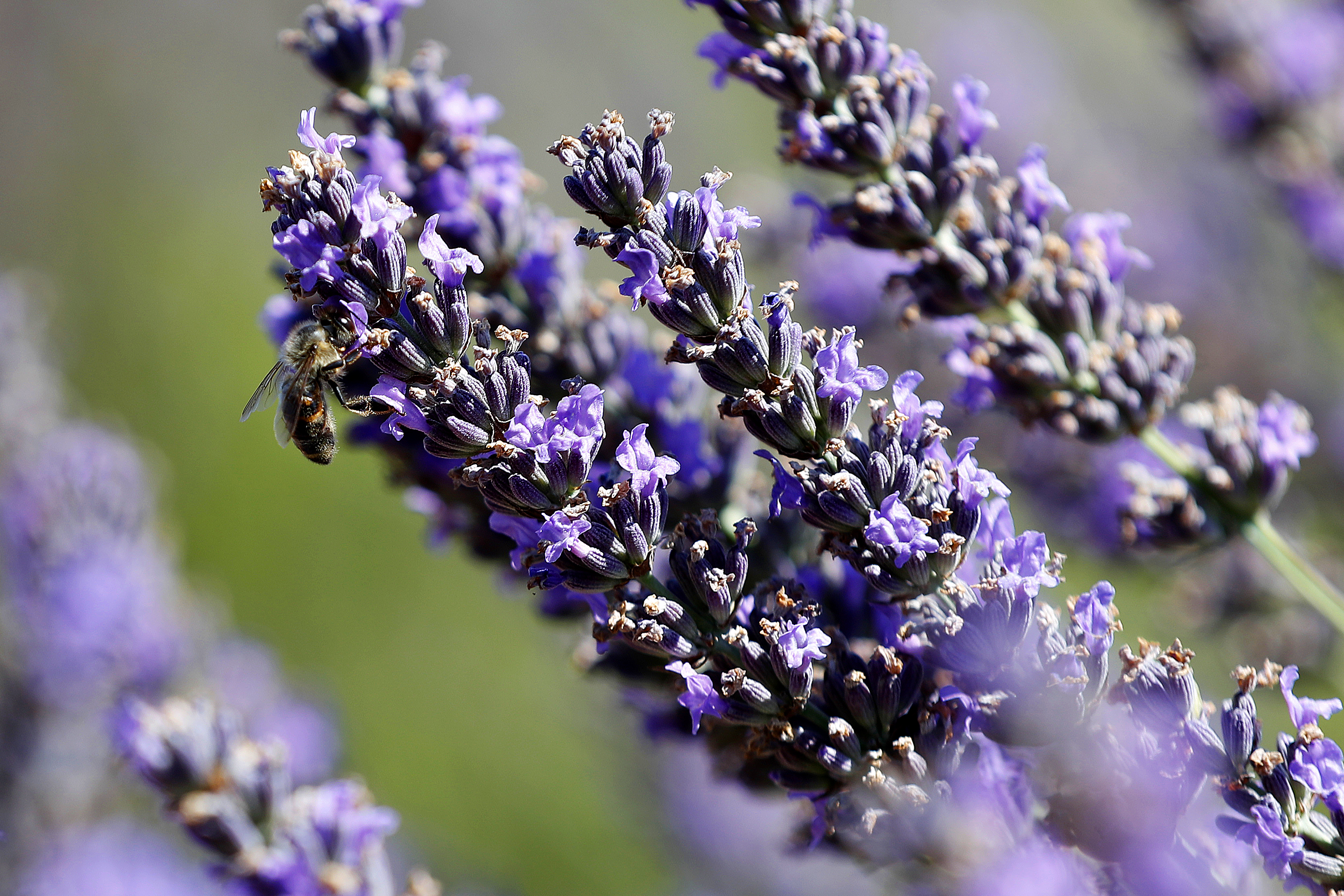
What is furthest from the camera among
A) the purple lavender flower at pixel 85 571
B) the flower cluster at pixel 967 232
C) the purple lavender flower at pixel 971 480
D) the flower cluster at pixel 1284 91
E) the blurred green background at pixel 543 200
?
the blurred green background at pixel 543 200

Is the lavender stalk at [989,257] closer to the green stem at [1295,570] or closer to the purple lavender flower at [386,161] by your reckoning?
the green stem at [1295,570]

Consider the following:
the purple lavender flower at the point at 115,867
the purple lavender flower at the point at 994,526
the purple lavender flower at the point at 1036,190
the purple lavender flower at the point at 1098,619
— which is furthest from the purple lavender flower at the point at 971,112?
the purple lavender flower at the point at 115,867

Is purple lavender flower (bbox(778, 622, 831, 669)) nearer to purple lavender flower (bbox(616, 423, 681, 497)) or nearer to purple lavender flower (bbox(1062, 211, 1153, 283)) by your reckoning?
purple lavender flower (bbox(616, 423, 681, 497))

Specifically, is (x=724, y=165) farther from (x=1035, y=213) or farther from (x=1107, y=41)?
(x=1035, y=213)

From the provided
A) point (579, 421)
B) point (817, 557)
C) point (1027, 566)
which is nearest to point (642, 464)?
point (579, 421)

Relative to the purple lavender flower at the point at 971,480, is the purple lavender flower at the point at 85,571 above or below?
below

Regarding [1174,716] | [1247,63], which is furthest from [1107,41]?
[1174,716]

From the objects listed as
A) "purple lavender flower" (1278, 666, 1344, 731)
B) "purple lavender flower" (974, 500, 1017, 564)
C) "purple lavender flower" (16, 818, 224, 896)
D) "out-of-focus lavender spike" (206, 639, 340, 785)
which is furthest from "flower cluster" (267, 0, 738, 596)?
"purple lavender flower" (16, 818, 224, 896)
